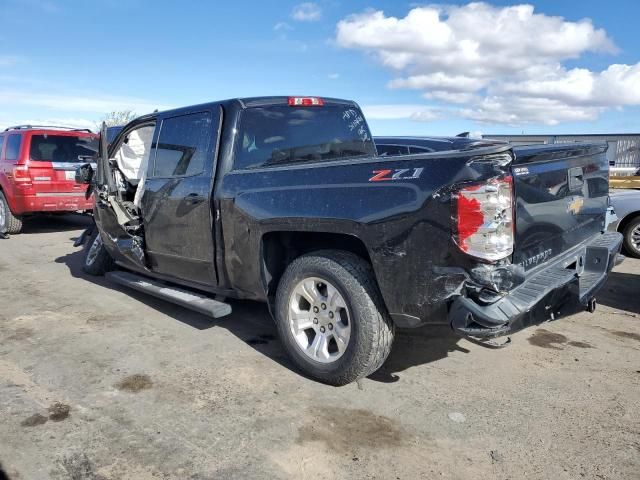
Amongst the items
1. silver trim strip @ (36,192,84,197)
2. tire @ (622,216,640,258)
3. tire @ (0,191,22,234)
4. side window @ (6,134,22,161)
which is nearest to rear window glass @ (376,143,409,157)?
tire @ (622,216,640,258)

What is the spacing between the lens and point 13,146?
9562 millimetres

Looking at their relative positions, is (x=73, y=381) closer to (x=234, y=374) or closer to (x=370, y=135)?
(x=234, y=374)

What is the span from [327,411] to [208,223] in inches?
70.9

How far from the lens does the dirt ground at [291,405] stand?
2.68m

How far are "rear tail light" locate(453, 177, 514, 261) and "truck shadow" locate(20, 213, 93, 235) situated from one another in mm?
9225

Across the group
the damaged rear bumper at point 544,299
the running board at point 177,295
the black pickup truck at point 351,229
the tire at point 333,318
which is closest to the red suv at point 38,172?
the running board at point 177,295

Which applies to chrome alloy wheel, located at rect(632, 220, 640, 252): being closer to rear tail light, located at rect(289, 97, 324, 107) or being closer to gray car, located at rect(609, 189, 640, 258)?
gray car, located at rect(609, 189, 640, 258)

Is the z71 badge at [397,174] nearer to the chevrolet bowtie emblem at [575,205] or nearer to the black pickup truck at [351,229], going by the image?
the black pickup truck at [351,229]

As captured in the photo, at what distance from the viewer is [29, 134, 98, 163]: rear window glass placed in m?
9.44

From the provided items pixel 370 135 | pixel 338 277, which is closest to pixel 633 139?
pixel 370 135

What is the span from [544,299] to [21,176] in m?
9.21

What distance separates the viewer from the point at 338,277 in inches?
130

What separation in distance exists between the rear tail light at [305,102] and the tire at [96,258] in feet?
10.6

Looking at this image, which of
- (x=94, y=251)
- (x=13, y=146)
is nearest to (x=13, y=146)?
(x=13, y=146)
